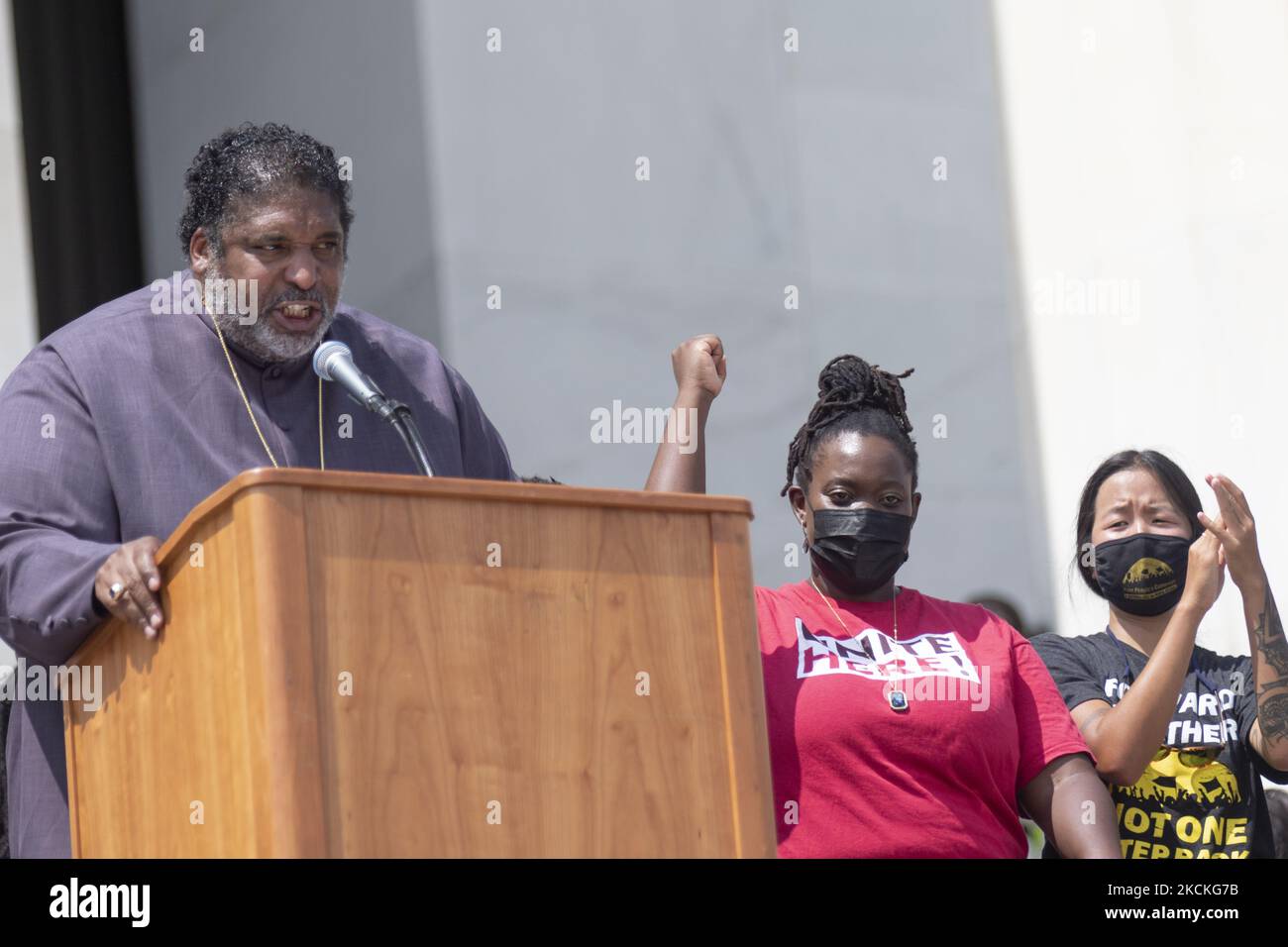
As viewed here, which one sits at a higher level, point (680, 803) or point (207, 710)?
point (207, 710)

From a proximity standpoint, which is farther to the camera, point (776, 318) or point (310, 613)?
point (776, 318)

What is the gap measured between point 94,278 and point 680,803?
483 centimetres

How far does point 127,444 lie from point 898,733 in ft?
4.89

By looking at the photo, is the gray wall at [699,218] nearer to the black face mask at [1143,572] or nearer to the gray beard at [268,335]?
the black face mask at [1143,572]

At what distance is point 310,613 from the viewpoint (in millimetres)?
2398

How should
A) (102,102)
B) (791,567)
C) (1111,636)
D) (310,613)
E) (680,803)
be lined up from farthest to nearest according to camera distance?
1. (102,102)
2. (791,567)
3. (1111,636)
4. (680,803)
5. (310,613)

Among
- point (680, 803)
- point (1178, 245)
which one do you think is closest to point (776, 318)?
point (1178, 245)

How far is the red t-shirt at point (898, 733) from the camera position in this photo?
3.39 meters

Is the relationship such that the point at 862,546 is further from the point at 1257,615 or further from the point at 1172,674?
the point at 1257,615

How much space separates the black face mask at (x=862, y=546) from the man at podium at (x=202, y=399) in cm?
69

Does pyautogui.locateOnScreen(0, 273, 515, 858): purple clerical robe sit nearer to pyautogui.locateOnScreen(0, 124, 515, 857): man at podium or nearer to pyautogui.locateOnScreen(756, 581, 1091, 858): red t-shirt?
pyautogui.locateOnScreen(0, 124, 515, 857): man at podium

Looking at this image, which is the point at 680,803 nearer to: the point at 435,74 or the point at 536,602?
the point at 536,602

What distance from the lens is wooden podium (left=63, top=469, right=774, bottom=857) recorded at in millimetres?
2381
